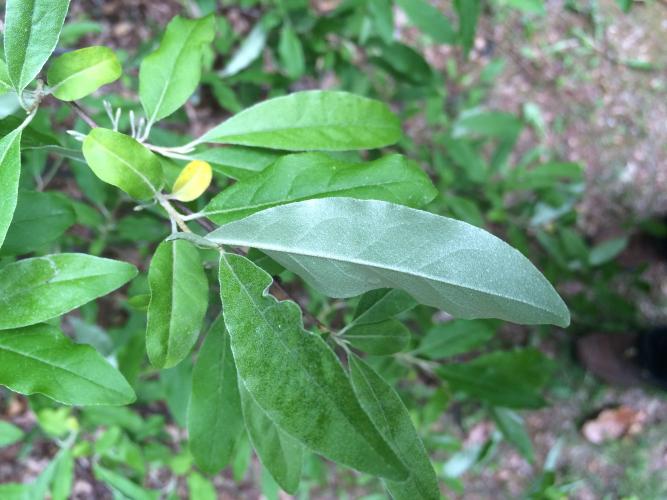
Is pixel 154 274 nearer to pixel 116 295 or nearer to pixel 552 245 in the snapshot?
pixel 116 295

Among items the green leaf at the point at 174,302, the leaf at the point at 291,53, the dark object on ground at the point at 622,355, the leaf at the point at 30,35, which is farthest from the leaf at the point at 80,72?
the dark object on ground at the point at 622,355

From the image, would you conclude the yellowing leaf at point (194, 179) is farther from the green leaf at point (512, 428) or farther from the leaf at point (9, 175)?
the green leaf at point (512, 428)

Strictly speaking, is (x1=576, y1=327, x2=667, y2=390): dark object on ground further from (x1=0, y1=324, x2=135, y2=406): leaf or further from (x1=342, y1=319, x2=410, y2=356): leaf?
(x1=0, y1=324, x2=135, y2=406): leaf

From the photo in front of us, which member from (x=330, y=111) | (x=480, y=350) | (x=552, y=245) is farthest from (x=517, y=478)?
(x=330, y=111)

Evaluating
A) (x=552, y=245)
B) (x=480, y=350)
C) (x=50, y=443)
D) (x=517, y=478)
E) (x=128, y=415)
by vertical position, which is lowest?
(x=517, y=478)

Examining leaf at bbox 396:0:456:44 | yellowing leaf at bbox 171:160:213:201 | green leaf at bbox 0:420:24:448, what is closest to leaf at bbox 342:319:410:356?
yellowing leaf at bbox 171:160:213:201

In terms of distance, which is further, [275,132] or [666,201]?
[666,201]
